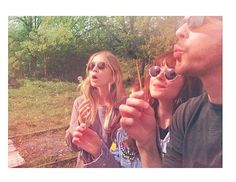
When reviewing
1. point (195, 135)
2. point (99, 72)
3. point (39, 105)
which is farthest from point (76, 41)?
point (195, 135)

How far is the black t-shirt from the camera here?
9.19 ft

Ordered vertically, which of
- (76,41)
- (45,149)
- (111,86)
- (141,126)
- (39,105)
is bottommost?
(45,149)

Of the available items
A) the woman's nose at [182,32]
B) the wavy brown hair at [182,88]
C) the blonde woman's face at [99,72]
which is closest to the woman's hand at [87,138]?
the blonde woman's face at [99,72]

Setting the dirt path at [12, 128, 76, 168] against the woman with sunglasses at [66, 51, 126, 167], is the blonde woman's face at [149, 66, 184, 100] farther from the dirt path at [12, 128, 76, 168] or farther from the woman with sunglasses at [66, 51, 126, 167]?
the dirt path at [12, 128, 76, 168]

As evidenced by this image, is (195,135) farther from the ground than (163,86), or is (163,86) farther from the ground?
(163,86)

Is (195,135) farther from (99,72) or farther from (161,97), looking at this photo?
(99,72)

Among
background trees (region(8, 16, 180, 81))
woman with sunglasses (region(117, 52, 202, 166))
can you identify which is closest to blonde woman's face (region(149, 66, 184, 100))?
woman with sunglasses (region(117, 52, 202, 166))

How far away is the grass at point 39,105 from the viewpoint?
2.81 metres

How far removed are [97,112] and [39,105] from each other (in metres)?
0.32

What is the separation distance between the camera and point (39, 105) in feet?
9.26

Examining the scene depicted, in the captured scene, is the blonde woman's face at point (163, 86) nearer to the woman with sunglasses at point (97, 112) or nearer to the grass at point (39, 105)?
the woman with sunglasses at point (97, 112)

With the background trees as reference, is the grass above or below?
below
